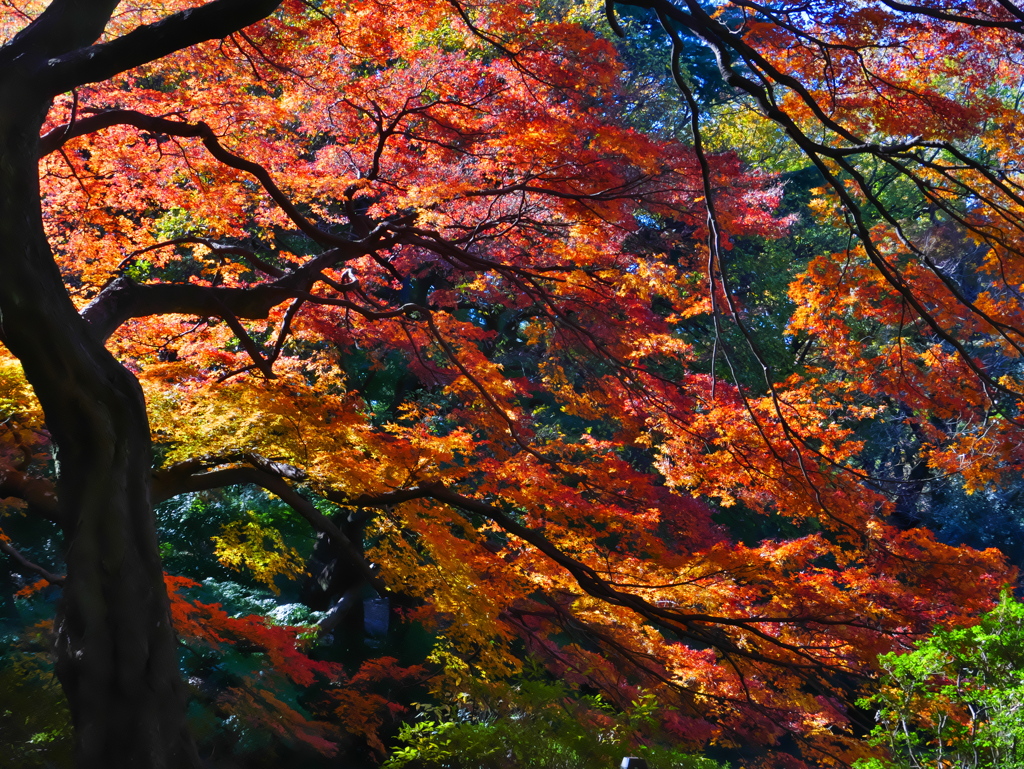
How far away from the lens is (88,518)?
2789 mm

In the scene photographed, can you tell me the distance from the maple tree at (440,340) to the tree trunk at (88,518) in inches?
0.4

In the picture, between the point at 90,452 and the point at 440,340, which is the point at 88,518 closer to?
the point at 90,452

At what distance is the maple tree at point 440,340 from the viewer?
2787 mm

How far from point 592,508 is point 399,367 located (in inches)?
210

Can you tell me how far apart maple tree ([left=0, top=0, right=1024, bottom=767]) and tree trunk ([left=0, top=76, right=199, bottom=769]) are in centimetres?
1

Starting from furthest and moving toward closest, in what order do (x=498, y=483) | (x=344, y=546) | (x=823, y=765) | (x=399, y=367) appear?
(x=399, y=367), (x=823, y=765), (x=498, y=483), (x=344, y=546)

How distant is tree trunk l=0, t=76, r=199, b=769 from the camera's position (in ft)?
8.85

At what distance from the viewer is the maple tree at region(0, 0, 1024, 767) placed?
279cm

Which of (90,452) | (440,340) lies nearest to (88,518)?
(90,452)

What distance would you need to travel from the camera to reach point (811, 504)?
6477 mm

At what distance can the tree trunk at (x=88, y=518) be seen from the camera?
2697 mm

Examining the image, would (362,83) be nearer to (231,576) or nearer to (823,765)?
(231,576)

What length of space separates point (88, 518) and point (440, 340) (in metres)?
1.91

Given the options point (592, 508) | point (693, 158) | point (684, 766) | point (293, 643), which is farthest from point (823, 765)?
point (693, 158)
